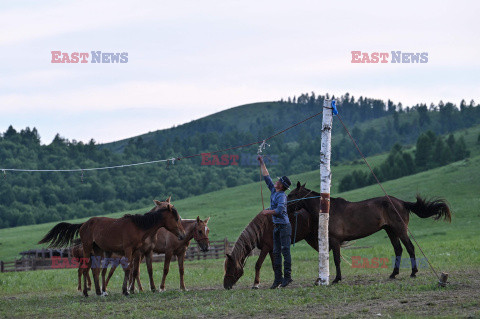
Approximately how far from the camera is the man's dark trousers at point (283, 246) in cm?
1530

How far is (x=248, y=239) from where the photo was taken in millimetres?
16859

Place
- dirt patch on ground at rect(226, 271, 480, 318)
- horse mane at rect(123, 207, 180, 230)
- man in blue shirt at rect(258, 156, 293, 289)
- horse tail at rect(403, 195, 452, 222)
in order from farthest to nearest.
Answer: horse tail at rect(403, 195, 452, 222)
horse mane at rect(123, 207, 180, 230)
man in blue shirt at rect(258, 156, 293, 289)
dirt patch on ground at rect(226, 271, 480, 318)

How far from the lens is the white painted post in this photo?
15.5 meters

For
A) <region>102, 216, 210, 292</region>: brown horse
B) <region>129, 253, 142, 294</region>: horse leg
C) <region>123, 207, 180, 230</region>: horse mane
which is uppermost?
<region>123, 207, 180, 230</region>: horse mane

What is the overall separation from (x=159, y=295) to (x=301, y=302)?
4.62 m

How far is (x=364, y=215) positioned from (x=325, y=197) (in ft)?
6.72

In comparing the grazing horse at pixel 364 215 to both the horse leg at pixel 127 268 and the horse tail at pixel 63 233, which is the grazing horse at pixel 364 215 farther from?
the horse tail at pixel 63 233

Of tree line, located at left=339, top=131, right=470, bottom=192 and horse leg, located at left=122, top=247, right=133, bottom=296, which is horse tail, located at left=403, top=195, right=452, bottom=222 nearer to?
horse leg, located at left=122, top=247, right=133, bottom=296

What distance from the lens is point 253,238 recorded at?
16891mm

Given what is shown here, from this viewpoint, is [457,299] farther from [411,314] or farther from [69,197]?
[69,197]

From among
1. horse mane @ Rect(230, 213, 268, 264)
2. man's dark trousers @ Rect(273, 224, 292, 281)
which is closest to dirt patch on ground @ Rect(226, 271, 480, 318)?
man's dark trousers @ Rect(273, 224, 292, 281)

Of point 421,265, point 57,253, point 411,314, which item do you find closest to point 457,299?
point 411,314

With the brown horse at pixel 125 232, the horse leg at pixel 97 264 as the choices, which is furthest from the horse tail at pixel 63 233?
the horse leg at pixel 97 264

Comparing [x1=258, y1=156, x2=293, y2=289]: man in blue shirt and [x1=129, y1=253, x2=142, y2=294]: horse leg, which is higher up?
[x1=258, y1=156, x2=293, y2=289]: man in blue shirt
